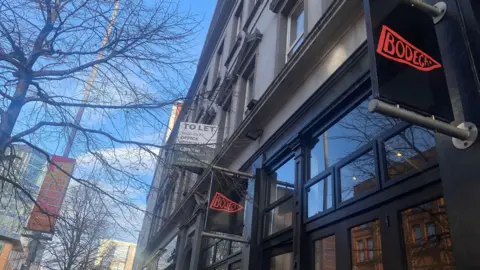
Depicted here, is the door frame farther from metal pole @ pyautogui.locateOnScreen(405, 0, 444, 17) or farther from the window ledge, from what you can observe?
the window ledge

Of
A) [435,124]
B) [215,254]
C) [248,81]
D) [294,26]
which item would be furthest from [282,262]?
[248,81]

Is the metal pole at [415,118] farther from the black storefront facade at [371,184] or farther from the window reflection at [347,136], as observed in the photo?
the window reflection at [347,136]

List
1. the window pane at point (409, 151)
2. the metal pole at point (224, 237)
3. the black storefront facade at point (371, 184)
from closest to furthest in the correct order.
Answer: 1. the black storefront facade at point (371, 184)
2. the window pane at point (409, 151)
3. the metal pole at point (224, 237)


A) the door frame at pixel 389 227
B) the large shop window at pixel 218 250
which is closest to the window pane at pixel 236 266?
the large shop window at pixel 218 250

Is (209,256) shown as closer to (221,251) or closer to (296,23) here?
(221,251)

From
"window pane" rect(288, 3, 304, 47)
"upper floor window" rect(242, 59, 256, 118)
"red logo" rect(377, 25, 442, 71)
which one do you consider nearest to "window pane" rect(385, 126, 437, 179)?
"red logo" rect(377, 25, 442, 71)

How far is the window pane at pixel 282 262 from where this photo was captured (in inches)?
256

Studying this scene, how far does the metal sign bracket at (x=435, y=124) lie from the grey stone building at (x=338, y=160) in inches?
3.4

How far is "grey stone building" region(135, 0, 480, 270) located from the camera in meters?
3.32

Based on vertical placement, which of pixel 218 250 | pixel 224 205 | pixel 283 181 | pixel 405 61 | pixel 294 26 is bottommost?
pixel 218 250

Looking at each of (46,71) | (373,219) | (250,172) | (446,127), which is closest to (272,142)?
(250,172)

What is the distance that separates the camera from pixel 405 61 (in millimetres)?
3025

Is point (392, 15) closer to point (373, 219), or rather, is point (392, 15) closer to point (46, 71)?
point (373, 219)

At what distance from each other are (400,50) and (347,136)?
8.82 ft
